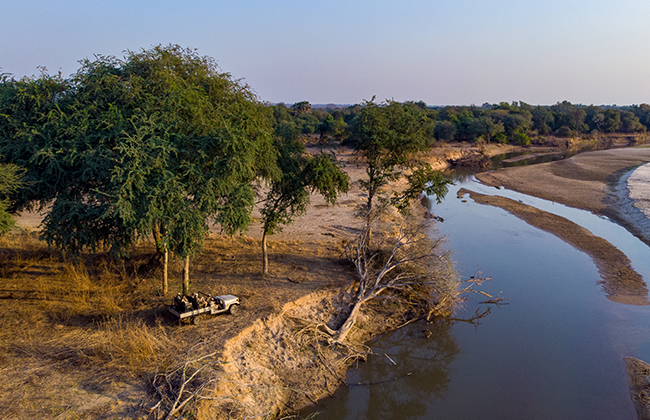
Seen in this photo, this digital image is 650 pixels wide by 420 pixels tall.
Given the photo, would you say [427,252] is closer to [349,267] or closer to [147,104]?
[349,267]

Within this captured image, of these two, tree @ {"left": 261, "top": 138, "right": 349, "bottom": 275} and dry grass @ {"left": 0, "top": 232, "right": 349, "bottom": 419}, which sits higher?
tree @ {"left": 261, "top": 138, "right": 349, "bottom": 275}

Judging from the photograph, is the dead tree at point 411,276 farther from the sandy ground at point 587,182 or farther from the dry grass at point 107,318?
the sandy ground at point 587,182

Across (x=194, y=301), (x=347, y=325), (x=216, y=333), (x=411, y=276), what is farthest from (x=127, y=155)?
(x=411, y=276)

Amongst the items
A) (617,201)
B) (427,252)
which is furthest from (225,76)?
(617,201)

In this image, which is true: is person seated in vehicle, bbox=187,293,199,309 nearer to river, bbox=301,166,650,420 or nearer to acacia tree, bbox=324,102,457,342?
river, bbox=301,166,650,420

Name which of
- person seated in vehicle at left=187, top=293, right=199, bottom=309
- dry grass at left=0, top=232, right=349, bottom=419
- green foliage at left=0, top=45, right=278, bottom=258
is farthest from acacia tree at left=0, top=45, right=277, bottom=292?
dry grass at left=0, top=232, right=349, bottom=419

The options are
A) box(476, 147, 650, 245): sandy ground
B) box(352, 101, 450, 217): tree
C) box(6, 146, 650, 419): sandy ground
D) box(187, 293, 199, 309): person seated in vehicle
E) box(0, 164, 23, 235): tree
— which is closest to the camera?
box(6, 146, 650, 419): sandy ground

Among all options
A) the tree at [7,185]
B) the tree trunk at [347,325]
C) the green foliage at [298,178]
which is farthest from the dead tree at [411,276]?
the tree at [7,185]
